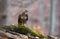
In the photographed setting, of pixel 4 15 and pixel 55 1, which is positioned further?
pixel 55 1

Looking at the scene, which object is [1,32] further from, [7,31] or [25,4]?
[25,4]

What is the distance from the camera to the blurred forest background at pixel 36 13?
11.4 ft

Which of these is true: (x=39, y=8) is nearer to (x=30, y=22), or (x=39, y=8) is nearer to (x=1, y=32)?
(x=30, y=22)

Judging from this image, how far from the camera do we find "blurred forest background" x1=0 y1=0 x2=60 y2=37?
3484 mm

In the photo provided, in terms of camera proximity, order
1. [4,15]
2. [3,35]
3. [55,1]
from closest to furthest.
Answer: [3,35] → [4,15] → [55,1]

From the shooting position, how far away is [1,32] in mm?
1045

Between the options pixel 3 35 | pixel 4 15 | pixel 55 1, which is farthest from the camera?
pixel 55 1

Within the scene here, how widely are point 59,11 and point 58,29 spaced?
295 millimetres

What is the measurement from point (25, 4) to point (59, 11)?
0.58 meters

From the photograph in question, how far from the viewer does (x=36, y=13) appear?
361 centimetres

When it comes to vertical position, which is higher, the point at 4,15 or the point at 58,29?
the point at 4,15

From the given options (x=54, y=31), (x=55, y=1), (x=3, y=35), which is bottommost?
(x=54, y=31)

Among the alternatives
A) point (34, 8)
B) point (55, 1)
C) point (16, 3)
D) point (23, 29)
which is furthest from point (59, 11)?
point (23, 29)

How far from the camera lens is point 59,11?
3.71 m
